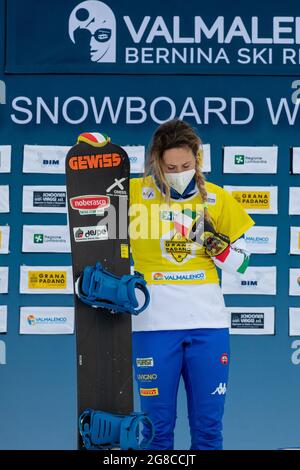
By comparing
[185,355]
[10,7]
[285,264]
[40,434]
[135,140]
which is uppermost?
[10,7]

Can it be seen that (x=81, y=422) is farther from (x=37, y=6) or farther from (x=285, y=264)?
(x=37, y=6)

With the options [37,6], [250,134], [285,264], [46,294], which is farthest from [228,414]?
[37,6]

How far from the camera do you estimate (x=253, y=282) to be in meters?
5.41

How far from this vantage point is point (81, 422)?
164 inches

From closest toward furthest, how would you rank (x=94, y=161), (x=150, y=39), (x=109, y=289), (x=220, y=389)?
1. (x=109, y=289)
2. (x=220, y=389)
3. (x=94, y=161)
4. (x=150, y=39)

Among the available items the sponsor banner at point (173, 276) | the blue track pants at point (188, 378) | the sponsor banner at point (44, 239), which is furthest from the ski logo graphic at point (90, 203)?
the sponsor banner at point (44, 239)

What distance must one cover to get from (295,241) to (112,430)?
1.84m

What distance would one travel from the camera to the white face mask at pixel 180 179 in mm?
4262


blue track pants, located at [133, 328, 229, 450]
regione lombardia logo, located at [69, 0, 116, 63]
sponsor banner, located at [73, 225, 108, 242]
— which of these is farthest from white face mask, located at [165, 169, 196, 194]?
regione lombardia logo, located at [69, 0, 116, 63]

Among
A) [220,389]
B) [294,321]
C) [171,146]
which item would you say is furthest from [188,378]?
[294,321]

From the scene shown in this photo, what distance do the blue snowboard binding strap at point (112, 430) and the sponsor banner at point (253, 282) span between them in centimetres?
147

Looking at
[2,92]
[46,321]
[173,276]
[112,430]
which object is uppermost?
[2,92]

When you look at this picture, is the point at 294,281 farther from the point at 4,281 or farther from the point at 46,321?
the point at 4,281

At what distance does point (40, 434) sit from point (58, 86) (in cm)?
200
